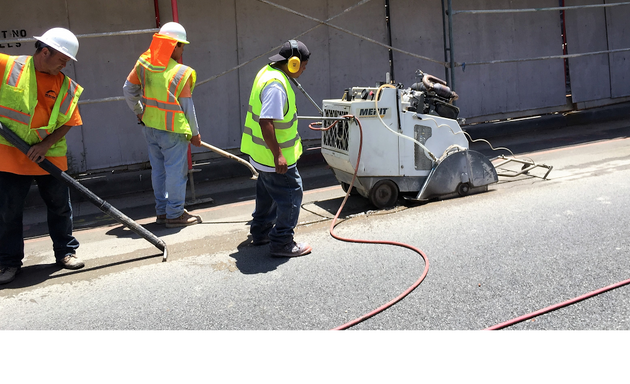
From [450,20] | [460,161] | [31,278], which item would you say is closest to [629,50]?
[450,20]

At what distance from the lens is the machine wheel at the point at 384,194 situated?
18.9ft

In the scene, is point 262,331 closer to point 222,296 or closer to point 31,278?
point 222,296

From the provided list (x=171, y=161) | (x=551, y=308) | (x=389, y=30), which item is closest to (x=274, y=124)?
(x=171, y=161)

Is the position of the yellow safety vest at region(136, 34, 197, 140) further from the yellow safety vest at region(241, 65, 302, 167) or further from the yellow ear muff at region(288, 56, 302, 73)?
the yellow ear muff at region(288, 56, 302, 73)

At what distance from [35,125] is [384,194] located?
10.8 ft

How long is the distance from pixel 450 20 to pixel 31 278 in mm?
6627

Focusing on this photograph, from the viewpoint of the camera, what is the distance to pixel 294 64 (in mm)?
4328

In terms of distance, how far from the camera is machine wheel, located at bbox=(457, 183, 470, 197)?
6.01 m

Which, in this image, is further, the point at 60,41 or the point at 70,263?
the point at 70,263

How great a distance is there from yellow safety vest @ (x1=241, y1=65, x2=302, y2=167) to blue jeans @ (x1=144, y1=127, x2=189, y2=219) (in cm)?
134

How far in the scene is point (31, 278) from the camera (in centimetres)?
435

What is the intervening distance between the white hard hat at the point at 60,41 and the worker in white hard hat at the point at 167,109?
1.22 meters

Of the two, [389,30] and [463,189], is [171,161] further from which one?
[389,30]

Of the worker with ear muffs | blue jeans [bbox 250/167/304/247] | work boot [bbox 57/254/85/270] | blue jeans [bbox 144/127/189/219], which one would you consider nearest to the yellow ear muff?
the worker with ear muffs
